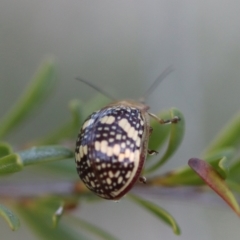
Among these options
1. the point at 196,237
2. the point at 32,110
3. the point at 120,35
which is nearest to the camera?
the point at 32,110

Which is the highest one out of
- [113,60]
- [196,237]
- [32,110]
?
[32,110]

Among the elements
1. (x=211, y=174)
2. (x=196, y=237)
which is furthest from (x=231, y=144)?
(x=196, y=237)

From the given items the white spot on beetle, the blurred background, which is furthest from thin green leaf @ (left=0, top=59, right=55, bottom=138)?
the blurred background

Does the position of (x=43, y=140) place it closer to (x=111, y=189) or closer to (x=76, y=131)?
(x=76, y=131)

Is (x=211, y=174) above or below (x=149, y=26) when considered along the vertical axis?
above

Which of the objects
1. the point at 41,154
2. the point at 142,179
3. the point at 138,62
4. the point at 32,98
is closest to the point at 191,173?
the point at 142,179

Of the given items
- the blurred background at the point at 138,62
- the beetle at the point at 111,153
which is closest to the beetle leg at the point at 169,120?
the beetle at the point at 111,153

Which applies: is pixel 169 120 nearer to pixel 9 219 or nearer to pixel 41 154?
pixel 41 154

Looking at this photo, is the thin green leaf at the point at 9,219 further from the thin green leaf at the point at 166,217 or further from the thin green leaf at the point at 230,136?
the thin green leaf at the point at 230,136
